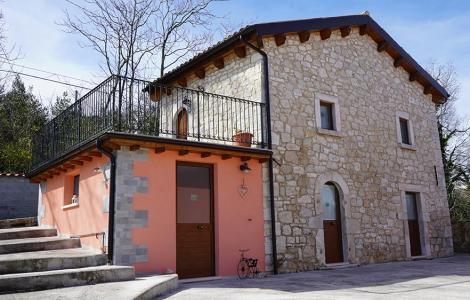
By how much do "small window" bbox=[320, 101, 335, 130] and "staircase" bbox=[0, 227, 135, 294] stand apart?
21.1 ft

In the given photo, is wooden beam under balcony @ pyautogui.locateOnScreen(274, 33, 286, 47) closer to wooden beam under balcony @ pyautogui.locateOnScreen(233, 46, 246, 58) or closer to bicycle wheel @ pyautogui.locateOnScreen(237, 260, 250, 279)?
wooden beam under balcony @ pyautogui.locateOnScreen(233, 46, 246, 58)

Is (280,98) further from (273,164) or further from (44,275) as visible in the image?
(44,275)

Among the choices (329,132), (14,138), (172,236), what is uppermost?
(14,138)

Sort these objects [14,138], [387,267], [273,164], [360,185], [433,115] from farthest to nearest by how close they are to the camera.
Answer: [14,138]
[433,115]
[360,185]
[387,267]
[273,164]

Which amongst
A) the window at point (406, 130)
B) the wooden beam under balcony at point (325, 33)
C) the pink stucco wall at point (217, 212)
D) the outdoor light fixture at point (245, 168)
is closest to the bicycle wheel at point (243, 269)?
the pink stucco wall at point (217, 212)

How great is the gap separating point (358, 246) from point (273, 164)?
3.36 metres

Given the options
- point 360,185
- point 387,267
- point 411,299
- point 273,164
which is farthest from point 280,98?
point 411,299

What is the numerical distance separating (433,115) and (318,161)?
6.98 meters

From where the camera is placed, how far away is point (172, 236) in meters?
7.61

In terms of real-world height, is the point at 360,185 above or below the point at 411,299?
above

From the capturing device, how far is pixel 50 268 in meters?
6.38

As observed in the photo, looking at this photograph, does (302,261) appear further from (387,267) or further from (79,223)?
(79,223)

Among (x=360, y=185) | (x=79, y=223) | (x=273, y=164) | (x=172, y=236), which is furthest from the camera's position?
(x=360, y=185)

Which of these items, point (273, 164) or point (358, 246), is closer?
point (273, 164)
